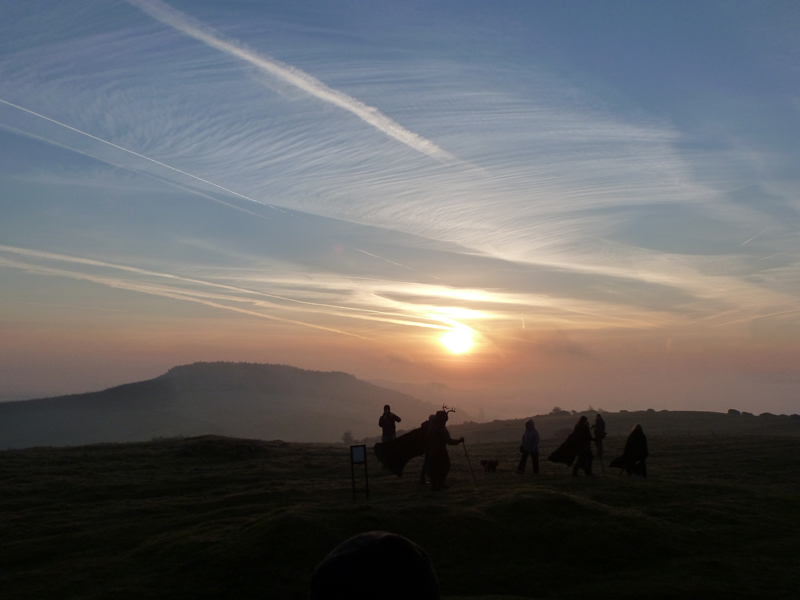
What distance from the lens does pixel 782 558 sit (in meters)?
12.3

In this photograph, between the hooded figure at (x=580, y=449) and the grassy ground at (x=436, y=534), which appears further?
the hooded figure at (x=580, y=449)

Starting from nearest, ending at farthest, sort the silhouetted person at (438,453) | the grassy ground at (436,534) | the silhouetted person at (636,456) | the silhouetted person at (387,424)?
the grassy ground at (436,534) < the silhouetted person at (438,453) < the silhouetted person at (636,456) < the silhouetted person at (387,424)

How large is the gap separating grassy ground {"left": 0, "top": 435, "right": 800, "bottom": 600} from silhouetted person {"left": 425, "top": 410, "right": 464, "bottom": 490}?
53 centimetres

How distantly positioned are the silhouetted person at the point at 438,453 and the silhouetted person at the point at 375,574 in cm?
1323

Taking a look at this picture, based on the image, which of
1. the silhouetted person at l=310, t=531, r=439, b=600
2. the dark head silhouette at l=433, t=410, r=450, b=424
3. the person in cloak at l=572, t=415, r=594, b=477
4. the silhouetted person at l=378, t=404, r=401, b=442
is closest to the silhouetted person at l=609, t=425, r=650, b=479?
the person in cloak at l=572, t=415, r=594, b=477

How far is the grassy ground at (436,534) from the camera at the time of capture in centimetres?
1128

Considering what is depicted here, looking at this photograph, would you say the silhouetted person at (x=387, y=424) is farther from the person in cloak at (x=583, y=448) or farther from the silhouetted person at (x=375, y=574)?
the silhouetted person at (x=375, y=574)

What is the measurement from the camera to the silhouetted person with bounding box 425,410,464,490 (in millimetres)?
19031

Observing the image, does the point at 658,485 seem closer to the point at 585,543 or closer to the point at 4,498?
the point at 585,543

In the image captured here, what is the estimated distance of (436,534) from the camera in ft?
43.9

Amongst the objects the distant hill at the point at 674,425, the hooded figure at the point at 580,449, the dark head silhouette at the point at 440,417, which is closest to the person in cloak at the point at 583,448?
the hooded figure at the point at 580,449

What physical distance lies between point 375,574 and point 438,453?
13.7 m

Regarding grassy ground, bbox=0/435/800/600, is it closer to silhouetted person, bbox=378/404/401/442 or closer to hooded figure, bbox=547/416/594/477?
hooded figure, bbox=547/416/594/477

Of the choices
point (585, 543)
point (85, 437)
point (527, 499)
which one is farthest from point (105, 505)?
point (85, 437)
